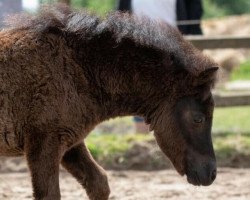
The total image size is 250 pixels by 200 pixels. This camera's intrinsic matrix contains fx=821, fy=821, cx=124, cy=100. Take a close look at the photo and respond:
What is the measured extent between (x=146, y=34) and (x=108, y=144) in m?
3.48

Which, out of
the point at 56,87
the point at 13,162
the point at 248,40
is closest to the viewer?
the point at 56,87

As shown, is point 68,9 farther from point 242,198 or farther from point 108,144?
point 108,144

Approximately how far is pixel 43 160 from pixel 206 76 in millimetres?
1388

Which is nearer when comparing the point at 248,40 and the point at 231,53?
the point at 248,40

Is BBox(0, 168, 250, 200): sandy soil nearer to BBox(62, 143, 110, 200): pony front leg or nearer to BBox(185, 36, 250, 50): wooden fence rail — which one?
BBox(62, 143, 110, 200): pony front leg

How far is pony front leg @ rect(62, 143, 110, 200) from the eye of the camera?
6.54 m

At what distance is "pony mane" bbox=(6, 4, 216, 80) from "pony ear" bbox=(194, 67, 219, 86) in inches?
1.4

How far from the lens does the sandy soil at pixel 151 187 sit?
7828mm

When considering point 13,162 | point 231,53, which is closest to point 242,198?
point 13,162

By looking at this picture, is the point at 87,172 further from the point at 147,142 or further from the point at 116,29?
the point at 147,142

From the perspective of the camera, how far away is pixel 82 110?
618 cm

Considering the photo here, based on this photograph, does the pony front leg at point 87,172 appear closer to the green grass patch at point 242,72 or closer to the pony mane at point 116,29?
the pony mane at point 116,29

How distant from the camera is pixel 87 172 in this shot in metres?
6.57

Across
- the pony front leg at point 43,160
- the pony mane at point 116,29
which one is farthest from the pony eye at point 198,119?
the pony front leg at point 43,160
